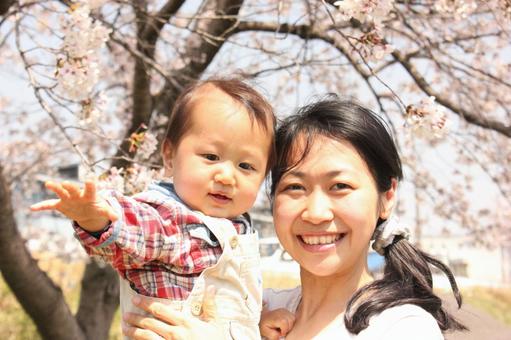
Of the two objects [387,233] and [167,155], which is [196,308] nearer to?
[167,155]

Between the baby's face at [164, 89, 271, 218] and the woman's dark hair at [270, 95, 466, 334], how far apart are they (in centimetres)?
13

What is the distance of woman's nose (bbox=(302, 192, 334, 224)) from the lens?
1.57 meters

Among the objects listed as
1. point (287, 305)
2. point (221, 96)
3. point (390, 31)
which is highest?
point (390, 31)

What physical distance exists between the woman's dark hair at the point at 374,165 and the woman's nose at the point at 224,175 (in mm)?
184

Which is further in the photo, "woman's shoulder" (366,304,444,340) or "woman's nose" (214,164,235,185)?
"woman's nose" (214,164,235,185)

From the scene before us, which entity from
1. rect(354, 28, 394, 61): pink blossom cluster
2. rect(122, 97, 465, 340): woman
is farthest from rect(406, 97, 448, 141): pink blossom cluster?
rect(122, 97, 465, 340): woman

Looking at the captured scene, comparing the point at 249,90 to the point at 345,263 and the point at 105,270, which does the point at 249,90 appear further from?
the point at 105,270

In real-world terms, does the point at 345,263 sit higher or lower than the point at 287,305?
higher

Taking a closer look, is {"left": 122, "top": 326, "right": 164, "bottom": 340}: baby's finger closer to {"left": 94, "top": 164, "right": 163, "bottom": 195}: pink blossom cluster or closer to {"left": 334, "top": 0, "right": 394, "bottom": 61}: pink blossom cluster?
{"left": 94, "top": 164, "right": 163, "bottom": 195}: pink blossom cluster

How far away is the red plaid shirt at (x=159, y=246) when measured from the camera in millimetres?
1369

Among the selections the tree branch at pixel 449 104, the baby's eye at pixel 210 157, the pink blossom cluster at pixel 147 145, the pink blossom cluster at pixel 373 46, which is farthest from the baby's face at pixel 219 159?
the tree branch at pixel 449 104

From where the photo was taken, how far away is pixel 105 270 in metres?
4.30

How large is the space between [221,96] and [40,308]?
2.31 meters

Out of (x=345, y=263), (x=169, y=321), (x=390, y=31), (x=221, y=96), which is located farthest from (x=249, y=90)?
(x=390, y=31)
